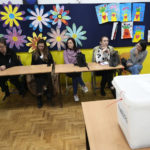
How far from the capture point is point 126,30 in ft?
11.0

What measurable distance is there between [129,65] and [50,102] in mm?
1712

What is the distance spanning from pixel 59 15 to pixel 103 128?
2.68 metres

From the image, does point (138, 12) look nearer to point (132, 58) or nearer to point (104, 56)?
point (132, 58)

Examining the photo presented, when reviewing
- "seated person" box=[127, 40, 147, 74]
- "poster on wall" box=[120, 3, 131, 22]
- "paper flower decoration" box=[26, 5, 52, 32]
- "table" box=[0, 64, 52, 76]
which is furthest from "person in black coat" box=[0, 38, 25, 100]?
"poster on wall" box=[120, 3, 131, 22]

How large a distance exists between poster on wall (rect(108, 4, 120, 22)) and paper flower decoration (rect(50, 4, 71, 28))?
882mm

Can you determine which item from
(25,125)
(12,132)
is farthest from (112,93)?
(12,132)

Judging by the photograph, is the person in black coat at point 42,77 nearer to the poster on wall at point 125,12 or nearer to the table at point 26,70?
the table at point 26,70

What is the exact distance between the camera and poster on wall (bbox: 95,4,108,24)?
3146mm

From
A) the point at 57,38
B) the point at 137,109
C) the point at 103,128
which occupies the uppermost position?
the point at 57,38

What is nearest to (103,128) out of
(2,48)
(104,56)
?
(104,56)

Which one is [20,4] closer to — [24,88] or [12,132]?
[24,88]

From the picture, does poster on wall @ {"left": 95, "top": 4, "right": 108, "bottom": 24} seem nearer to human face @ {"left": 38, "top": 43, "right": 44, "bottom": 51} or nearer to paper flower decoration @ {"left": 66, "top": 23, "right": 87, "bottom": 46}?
paper flower decoration @ {"left": 66, "top": 23, "right": 87, "bottom": 46}

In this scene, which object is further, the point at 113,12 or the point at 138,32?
the point at 138,32

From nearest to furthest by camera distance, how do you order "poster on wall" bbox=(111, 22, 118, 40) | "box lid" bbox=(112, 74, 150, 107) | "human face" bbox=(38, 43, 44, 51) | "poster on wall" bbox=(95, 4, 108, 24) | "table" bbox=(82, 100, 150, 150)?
"box lid" bbox=(112, 74, 150, 107) → "table" bbox=(82, 100, 150, 150) → "human face" bbox=(38, 43, 44, 51) → "poster on wall" bbox=(95, 4, 108, 24) → "poster on wall" bbox=(111, 22, 118, 40)
